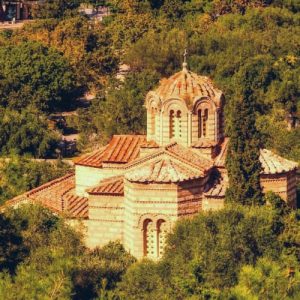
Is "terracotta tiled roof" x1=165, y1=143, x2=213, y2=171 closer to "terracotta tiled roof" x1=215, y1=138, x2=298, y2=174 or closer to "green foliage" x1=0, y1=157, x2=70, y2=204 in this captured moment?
"terracotta tiled roof" x1=215, y1=138, x2=298, y2=174

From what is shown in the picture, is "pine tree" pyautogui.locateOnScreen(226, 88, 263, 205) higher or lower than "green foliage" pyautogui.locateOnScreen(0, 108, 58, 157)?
higher

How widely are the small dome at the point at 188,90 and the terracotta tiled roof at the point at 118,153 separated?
1.97 m

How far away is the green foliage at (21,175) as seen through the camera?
4028cm

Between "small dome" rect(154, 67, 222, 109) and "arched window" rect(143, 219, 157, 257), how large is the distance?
3.87 meters

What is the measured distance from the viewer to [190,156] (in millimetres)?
32406

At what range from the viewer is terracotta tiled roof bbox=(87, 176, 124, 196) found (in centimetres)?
3219

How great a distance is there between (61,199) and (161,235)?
469cm

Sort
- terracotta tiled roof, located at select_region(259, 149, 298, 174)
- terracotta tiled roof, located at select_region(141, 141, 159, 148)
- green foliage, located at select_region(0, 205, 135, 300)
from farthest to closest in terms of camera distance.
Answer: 1. terracotta tiled roof, located at select_region(141, 141, 159, 148)
2. terracotta tiled roof, located at select_region(259, 149, 298, 174)
3. green foliage, located at select_region(0, 205, 135, 300)

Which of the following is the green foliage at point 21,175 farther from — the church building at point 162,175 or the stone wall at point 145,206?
the stone wall at point 145,206

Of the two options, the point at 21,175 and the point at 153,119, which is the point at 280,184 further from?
the point at 21,175

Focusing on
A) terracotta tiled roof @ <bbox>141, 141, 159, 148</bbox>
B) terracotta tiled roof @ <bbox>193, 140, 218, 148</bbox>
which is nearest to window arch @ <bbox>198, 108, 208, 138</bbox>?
terracotta tiled roof @ <bbox>193, 140, 218, 148</bbox>

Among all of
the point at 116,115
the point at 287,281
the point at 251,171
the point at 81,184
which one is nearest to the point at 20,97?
the point at 116,115

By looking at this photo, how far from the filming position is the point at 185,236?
29.2 m

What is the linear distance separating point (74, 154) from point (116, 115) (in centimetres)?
476
